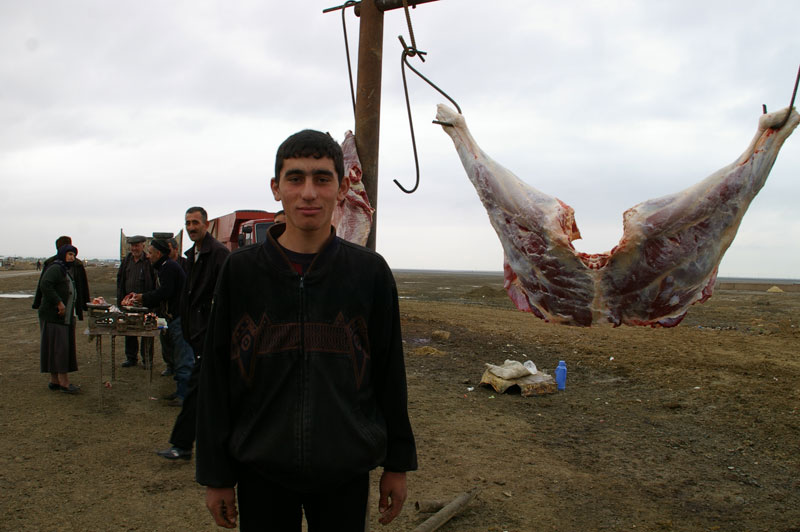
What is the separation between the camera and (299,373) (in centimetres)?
154

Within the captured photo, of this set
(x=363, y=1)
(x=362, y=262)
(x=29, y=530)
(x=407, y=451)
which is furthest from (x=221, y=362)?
(x=29, y=530)

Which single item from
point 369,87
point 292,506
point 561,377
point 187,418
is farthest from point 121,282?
point 292,506

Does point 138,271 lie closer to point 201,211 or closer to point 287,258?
point 201,211

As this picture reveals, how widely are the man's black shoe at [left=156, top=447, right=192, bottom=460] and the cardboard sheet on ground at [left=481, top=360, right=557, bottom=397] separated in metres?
4.23

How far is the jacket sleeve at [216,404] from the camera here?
156 centimetres

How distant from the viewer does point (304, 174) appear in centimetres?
162

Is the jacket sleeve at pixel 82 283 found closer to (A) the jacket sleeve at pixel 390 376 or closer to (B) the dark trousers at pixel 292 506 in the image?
(B) the dark trousers at pixel 292 506

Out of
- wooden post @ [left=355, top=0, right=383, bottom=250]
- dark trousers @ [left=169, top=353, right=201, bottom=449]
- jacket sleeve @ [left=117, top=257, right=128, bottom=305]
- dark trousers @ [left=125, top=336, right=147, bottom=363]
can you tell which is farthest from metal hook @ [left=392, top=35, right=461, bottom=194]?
dark trousers @ [left=125, top=336, right=147, bottom=363]

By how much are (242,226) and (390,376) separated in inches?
413

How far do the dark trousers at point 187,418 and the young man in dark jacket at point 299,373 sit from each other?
2354mm

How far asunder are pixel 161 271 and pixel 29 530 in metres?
2.86

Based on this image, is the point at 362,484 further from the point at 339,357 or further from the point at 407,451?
the point at 339,357

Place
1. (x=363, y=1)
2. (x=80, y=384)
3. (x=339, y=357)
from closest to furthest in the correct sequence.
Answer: (x=339, y=357) → (x=363, y=1) → (x=80, y=384)

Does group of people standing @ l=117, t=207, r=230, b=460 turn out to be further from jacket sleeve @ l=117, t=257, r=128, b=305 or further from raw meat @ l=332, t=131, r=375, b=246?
raw meat @ l=332, t=131, r=375, b=246
